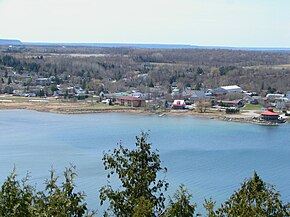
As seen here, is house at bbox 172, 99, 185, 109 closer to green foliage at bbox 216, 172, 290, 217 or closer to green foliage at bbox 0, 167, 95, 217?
green foliage at bbox 216, 172, 290, 217

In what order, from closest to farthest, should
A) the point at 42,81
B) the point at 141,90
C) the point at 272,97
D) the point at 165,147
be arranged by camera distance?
the point at 165,147, the point at 272,97, the point at 141,90, the point at 42,81

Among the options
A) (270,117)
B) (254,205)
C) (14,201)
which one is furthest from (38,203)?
(270,117)

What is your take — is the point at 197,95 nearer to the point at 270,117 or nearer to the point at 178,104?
the point at 178,104

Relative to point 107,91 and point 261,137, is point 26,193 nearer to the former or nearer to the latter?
point 261,137

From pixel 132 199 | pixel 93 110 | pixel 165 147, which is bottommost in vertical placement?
pixel 93 110

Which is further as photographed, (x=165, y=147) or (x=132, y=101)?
(x=132, y=101)
